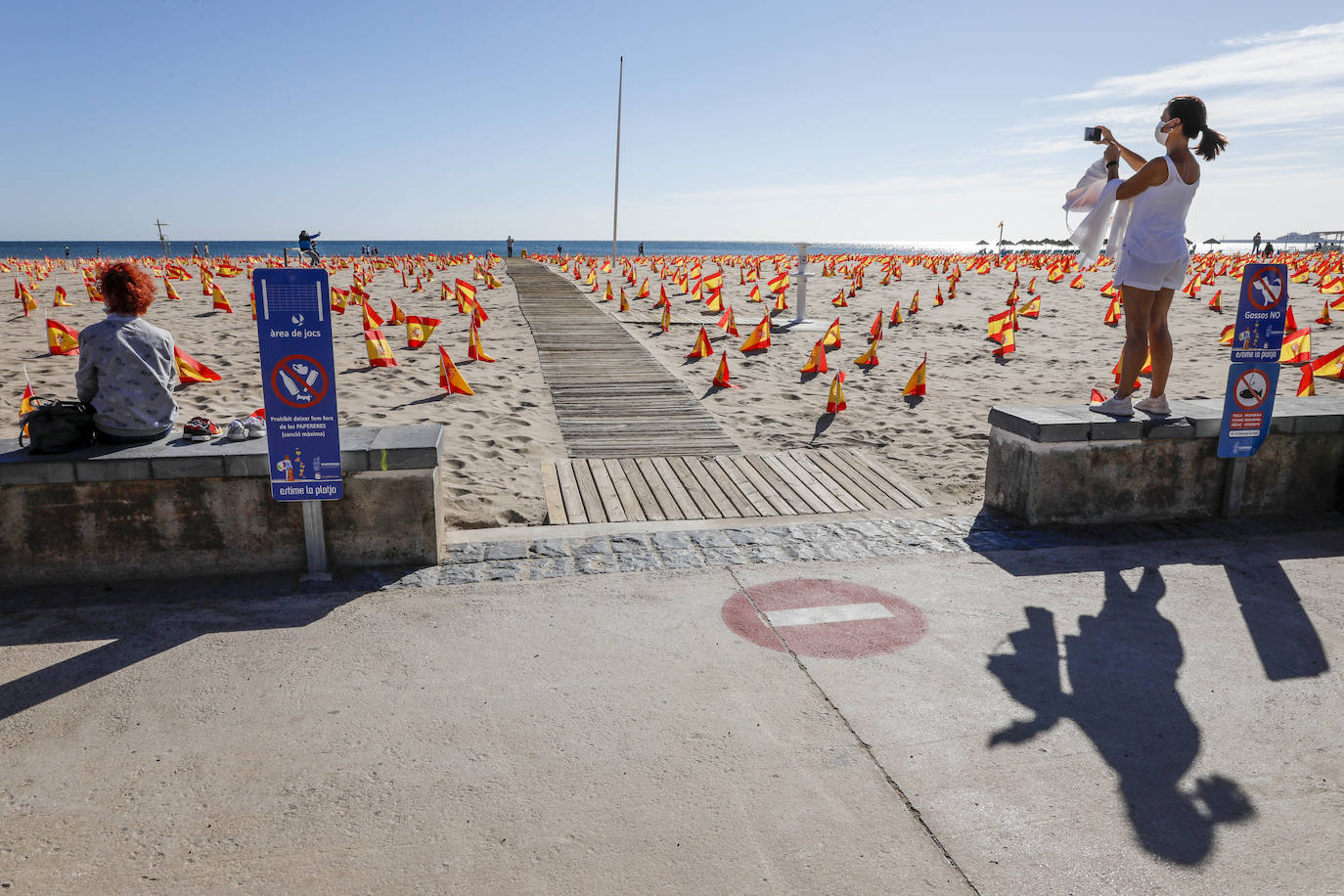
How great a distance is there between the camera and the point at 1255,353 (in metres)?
5.08

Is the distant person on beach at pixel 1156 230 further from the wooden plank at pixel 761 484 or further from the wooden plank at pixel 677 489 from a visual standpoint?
the wooden plank at pixel 677 489

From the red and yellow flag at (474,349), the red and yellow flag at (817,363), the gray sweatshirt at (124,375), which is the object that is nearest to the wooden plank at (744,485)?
the gray sweatshirt at (124,375)

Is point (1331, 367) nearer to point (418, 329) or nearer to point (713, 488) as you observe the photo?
point (713, 488)

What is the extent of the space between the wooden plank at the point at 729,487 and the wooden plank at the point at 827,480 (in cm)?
70

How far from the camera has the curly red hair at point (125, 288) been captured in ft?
13.4

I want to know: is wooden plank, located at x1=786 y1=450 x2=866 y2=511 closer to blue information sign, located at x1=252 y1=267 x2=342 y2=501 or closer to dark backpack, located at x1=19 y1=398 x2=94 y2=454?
blue information sign, located at x1=252 y1=267 x2=342 y2=501

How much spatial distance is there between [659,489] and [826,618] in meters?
2.48

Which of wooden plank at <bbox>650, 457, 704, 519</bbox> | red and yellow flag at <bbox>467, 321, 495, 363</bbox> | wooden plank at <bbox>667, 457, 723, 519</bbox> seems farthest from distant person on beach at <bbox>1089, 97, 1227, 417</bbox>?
red and yellow flag at <bbox>467, 321, 495, 363</bbox>

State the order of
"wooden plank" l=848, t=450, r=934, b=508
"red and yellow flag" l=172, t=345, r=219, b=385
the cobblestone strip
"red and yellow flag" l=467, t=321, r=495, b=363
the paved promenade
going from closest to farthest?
1. the paved promenade
2. the cobblestone strip
3. "wooden plank" l=848, t=450, r=934, b=508
4. "red and yellow flag" l=172, t=345, r=219, b=385
5. "red and yellow flag" l=467, t=321, r=495, b=363

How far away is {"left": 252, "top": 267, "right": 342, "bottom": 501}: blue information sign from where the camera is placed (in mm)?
4035

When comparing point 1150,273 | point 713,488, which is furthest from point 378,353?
point 1150,273

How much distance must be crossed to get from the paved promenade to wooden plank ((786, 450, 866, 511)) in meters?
1.22

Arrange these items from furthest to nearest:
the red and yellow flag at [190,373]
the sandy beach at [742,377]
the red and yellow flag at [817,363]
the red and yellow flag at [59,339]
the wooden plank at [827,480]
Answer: the red and yellow flag at [817,363] < the red and yellow flag at [59,339] < the red and yellow flag at [190,373] < the sandy beach at [742,377] < the wooden plank at [827,480]

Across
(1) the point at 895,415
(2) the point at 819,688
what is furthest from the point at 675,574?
(1) the point at 895,415
